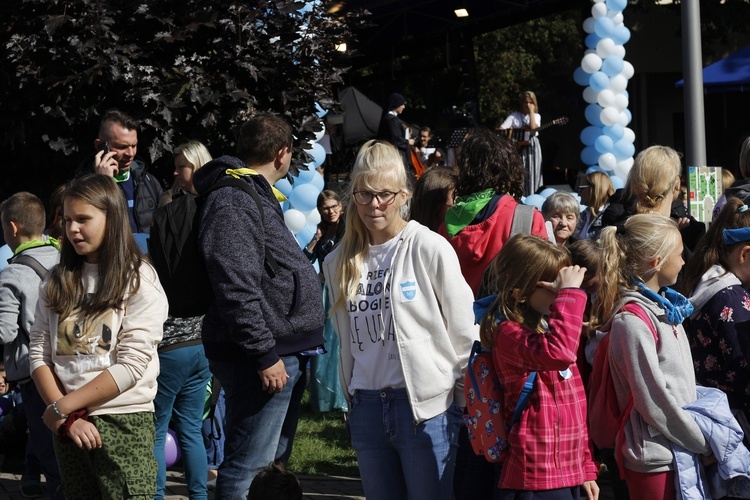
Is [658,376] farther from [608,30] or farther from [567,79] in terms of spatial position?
[567,79]

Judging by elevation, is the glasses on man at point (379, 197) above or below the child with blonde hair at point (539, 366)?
above

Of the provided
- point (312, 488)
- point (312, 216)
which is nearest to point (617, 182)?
point (312, 216)

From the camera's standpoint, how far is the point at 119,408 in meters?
4.05

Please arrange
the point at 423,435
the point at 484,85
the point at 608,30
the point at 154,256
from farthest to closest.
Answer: the point at 484,85 → the point at 608,30 → the point at 154,256 → the point at 423,435

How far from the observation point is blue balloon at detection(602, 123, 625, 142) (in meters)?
13.4

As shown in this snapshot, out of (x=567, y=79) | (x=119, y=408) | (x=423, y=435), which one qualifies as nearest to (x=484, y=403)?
(x=423, y=435)

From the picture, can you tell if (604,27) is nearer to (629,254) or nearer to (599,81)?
(599,81)

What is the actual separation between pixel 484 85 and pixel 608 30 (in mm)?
10853

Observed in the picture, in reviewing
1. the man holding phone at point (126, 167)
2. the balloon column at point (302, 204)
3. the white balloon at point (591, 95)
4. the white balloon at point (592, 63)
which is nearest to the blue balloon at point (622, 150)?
the white balloon at point (591, 95)

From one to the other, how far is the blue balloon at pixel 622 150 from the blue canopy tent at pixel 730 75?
1074 millimetres

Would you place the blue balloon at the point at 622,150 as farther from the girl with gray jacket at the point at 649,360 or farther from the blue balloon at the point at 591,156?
the girl with gray jacket at the point at 649,360

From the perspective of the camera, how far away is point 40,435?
586 cm

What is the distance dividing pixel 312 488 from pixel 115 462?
2681 millimetres

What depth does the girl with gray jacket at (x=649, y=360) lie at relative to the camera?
3.89m
